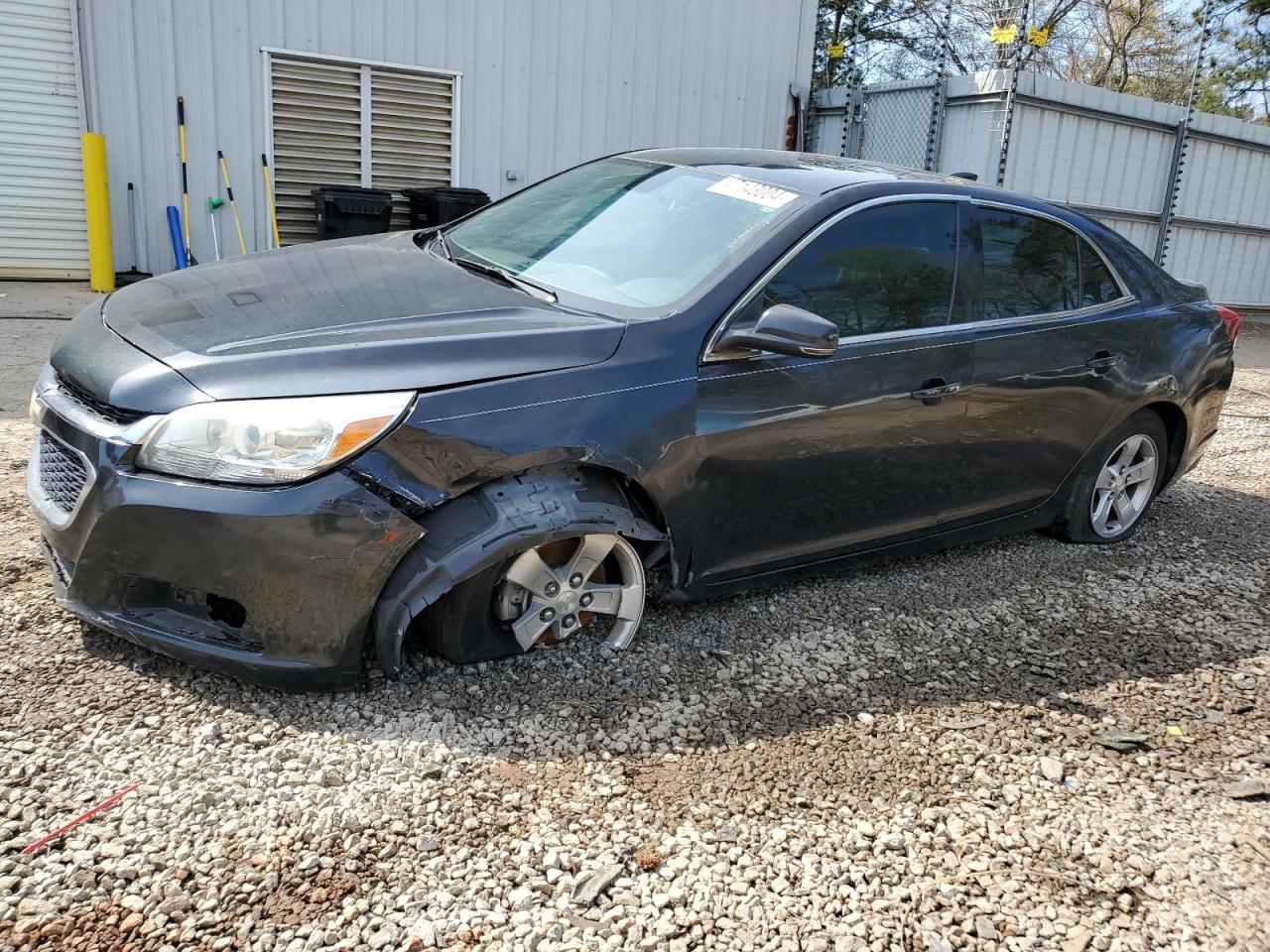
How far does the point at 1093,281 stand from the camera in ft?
14.7

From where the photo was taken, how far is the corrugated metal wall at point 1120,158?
1218cm

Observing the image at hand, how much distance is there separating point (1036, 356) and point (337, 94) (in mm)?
8320

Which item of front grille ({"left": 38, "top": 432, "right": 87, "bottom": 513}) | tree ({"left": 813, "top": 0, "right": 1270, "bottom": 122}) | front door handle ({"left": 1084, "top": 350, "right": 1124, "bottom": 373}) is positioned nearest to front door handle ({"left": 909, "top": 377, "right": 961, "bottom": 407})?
front door handle ({"left": 1084, "top": 350, "right": 1124, "bottom": 373})

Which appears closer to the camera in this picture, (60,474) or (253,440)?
(253,440)

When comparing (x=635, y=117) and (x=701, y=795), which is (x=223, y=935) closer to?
(x=701, y=795)

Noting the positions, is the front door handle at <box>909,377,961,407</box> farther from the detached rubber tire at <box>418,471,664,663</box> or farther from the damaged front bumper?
the damaged front bumper

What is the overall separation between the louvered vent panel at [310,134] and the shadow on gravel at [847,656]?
799 cm

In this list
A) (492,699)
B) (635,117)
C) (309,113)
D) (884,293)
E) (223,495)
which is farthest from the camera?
(635,117)

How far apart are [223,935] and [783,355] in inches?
88.8

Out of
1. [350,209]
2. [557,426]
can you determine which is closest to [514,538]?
[557,426]

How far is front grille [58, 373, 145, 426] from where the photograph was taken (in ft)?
8.82

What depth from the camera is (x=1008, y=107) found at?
38.7ft

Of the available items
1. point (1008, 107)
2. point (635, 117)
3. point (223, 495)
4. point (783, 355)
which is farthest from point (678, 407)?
point (1008, 107)

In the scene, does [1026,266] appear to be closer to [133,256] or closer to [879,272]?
[879,272]
